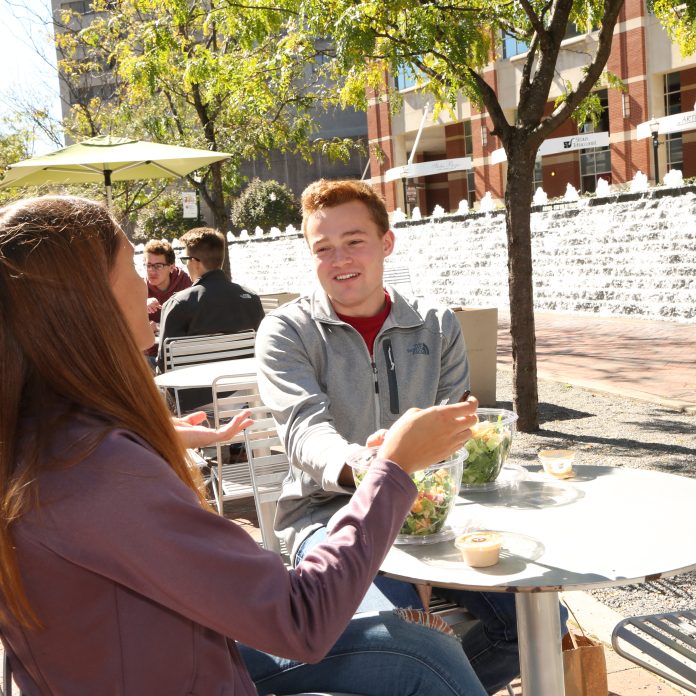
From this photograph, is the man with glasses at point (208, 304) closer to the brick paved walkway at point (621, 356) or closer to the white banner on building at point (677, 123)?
the brick paved walkway at point (621, 356)

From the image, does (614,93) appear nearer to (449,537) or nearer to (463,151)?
(463,151)

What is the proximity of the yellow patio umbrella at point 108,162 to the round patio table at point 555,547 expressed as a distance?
796 cm

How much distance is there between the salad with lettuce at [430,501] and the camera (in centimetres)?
206

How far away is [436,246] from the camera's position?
72.2 feet

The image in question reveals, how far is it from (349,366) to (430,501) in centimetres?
90

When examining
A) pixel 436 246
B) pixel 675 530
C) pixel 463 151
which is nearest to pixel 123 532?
pixel 675 530

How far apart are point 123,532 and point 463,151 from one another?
1652 inches

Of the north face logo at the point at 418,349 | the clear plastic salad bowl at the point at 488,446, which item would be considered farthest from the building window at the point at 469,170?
the clear plastic salad bowl at the point at 488,446

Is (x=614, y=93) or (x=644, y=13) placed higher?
(x=644, y=13)

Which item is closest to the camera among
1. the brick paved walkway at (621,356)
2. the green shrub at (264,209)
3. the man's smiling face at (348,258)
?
the man's smiling face at (348,258)

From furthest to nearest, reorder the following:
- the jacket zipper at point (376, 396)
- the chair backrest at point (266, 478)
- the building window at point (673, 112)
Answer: the building window at point (673, 112) < the chair backrest at point (266, 478) < the jacket zipper at point (376, 396)

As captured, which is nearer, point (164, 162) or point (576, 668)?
point (576, 668)


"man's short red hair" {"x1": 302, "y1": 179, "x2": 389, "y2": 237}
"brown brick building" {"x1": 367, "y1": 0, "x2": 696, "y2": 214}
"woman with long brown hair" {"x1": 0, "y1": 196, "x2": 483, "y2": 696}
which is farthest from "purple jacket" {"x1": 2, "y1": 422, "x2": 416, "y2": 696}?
"brown brick building" {"x1": 367, "y1": 0, "x2": 696, "y2": 214}

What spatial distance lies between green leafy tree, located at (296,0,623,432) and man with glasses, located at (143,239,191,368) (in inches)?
113
